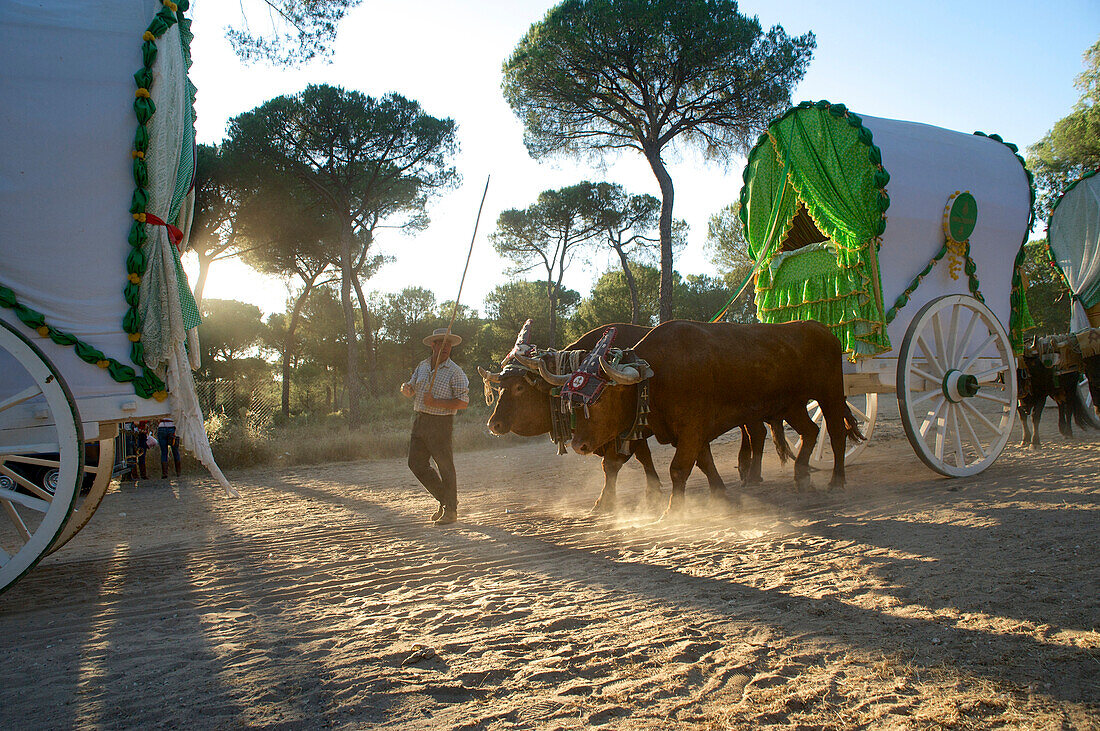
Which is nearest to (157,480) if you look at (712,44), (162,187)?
(162,187)

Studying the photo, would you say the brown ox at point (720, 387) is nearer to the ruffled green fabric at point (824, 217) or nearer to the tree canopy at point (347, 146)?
the ruffled green fabric at point (824, 217)

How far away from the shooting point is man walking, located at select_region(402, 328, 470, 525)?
6.22m

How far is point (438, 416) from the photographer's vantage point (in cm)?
627

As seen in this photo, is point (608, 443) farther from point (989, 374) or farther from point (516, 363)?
point (989, 374)

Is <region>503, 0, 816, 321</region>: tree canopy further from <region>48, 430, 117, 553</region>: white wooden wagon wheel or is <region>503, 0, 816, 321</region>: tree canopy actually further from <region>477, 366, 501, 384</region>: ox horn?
<region>48, 430, 117, 553</region>: white wooden wagon wheel

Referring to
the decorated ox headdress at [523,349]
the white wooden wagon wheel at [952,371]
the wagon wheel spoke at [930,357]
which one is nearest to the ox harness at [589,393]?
the decorated ox headdress at [523,349]

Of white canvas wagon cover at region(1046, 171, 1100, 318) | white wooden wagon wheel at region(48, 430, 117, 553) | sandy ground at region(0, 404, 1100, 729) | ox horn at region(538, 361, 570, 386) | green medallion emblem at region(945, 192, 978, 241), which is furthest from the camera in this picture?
white canvas wagon cover at region(1046, 171, 1100, 318)

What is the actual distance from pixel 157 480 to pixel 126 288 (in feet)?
27.8

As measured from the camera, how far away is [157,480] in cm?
1140

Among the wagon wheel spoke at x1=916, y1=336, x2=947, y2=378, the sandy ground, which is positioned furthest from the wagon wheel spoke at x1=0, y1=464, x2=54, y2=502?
the wagon wheel spoke at x1=916, y1=336, x2=947, y2=378

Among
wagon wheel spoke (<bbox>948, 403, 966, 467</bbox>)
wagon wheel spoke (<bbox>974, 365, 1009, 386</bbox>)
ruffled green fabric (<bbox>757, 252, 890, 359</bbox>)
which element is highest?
ruffled green fabric (<bbox>757, 252, 890, 359</bbox>)

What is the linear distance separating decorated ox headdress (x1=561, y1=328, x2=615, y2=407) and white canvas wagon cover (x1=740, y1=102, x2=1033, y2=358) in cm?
283

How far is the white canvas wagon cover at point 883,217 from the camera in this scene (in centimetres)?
659

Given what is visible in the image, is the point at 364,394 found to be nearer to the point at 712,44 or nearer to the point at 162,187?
the point at 712,44
